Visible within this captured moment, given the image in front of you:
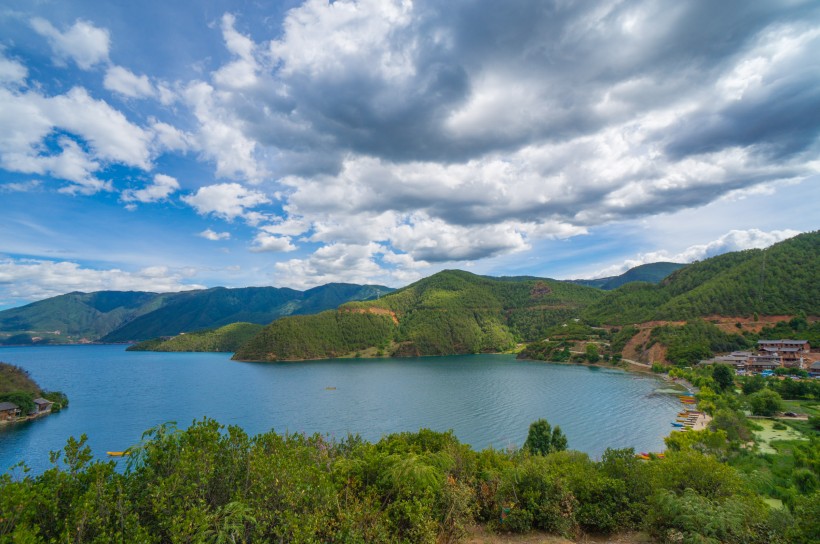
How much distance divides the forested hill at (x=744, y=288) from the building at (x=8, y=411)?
15362 centimetres

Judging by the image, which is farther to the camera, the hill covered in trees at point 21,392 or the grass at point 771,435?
the hill covered in trees at point 21,392

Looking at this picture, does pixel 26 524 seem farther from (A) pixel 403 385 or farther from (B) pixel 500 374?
(B) pixel 500 374

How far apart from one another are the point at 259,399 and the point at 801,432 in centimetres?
8042

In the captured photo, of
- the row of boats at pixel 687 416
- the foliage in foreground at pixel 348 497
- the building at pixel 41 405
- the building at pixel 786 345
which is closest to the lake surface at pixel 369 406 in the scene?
the row of boats at pixel 687 416

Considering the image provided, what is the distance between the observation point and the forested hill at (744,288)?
10225 cm

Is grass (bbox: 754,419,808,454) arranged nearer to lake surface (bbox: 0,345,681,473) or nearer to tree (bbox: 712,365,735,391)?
lake surface (bbox: 0,345,681,473)

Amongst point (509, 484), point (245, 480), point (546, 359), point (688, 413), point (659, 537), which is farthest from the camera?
point (546, 359)

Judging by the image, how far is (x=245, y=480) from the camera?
957 centimetres

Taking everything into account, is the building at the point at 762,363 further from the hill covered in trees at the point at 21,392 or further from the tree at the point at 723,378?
the hill covered in trees at the point at 21,392

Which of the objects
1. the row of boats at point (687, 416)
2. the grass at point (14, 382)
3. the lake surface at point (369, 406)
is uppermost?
the grass at point (14, 382)

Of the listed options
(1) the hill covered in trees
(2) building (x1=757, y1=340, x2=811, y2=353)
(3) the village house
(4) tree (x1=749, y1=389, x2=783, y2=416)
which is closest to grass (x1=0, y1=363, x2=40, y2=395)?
(1) the hill covered in trees

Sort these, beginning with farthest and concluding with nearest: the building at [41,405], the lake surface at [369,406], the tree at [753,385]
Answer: the building at [41,405] < the tree at [753,385] < the lake surface at [369,406]

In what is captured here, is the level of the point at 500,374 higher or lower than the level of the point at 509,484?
lower

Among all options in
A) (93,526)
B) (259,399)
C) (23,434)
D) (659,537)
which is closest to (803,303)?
(659,537)
